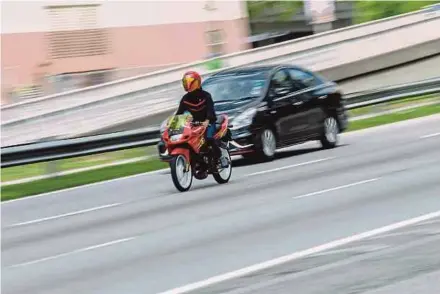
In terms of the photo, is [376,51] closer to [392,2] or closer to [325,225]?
[392,2]

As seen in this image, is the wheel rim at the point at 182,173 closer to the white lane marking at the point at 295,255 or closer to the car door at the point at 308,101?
the car door at the point at 308,101

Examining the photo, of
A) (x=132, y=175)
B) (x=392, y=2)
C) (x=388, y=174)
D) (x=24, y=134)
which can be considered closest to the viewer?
(x=388, y=174)

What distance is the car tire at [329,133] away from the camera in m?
19.5

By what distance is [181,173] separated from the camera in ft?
48.2

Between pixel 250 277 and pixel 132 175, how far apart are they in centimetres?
Answer: 1022

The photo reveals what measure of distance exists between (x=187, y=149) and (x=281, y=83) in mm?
4507

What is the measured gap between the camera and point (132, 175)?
1808 centimetres

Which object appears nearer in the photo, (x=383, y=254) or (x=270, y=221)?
(x=383, y=254)

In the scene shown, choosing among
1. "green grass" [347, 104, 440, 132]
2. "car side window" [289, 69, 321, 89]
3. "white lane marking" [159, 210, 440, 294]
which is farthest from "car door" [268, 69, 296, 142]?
"white lane marking" [159, 210, 440, 294]

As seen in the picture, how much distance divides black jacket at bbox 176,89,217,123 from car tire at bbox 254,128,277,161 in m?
2.98

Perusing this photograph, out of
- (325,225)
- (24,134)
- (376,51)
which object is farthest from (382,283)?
(376,51)

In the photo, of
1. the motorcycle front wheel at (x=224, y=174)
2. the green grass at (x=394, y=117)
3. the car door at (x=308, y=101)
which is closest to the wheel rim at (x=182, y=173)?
the motorcycle front wheel at (x=224, y=174)

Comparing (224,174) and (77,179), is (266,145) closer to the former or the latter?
(224,174)

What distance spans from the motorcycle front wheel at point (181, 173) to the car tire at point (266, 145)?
9.59 ft
